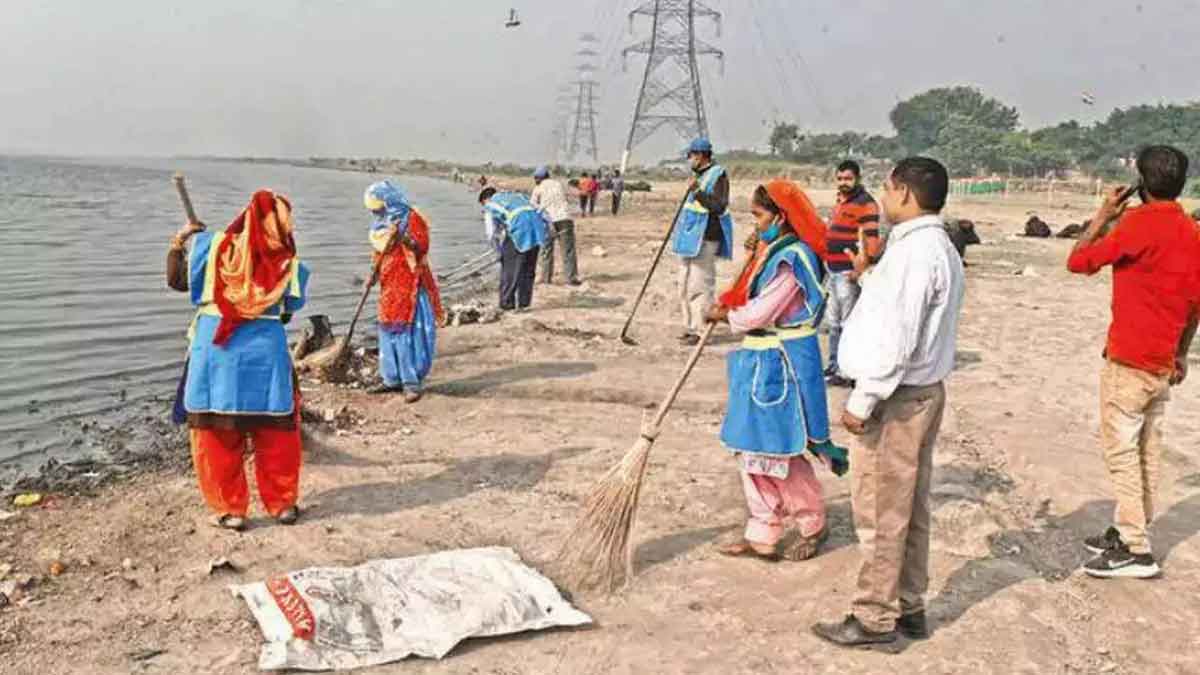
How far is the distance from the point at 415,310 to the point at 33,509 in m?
3.17

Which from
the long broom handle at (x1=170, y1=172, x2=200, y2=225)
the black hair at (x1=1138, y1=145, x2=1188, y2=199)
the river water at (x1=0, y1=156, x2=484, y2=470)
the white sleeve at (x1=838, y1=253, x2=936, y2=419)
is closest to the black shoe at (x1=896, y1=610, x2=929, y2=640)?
the white sleeve at (x1=838, y1=253, x2=936, y2=419)

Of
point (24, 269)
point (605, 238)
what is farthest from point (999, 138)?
point (24, 269)

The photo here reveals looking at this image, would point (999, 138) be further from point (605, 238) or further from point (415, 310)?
point (415, 310)

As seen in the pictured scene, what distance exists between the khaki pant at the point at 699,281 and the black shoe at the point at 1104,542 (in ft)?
17.4

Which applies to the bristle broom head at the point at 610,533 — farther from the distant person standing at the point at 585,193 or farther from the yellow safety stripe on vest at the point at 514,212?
the distant person standing at the point at 585,193

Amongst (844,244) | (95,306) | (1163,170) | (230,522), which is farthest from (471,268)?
(1163,170)

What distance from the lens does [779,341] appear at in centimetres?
479

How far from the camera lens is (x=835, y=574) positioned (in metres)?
4.84

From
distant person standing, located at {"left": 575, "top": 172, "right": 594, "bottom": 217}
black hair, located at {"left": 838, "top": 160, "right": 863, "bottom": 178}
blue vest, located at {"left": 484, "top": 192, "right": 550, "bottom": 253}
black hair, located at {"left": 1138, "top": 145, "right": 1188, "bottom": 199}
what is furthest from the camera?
distant person standing, located at {"left": 575, "top": 172, "right": 594, "bottom": 217}

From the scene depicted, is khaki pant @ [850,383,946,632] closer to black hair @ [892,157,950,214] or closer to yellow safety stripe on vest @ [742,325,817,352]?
black hair @ [892,157,950,214]

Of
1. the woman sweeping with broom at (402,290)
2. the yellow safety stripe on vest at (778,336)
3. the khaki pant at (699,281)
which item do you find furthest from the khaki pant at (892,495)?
the khaki pant at (699,281)

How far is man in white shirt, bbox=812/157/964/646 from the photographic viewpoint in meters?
3.70

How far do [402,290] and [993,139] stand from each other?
7326 centimetres

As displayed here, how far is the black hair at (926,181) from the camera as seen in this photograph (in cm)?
377
